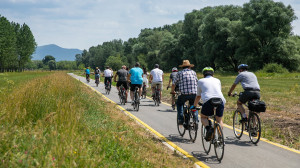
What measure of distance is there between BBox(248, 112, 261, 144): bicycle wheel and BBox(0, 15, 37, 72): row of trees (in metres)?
76.1

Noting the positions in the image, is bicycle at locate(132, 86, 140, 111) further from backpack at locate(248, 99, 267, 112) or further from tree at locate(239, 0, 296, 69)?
tree at locate(239, 0, 296, 69)

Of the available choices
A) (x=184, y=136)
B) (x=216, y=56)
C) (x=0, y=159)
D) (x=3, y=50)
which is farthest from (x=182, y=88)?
(x=3, y=50)

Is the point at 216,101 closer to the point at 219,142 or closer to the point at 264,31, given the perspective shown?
the point at 219,142

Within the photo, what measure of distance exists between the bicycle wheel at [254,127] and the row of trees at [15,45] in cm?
7610

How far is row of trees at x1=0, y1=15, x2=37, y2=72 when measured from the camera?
76.0m

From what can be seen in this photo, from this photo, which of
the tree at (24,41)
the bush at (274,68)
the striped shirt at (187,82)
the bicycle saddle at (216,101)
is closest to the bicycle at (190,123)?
the striped shirt at (187,82)

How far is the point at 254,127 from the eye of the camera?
721 centimetres

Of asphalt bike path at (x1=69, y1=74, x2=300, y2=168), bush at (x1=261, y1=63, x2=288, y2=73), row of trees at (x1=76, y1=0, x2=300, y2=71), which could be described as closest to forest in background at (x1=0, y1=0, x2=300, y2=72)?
row of trees at (x1=76, y1=0, x2=300, y2=71)

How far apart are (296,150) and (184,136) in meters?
2.80

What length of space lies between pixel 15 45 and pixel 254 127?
300 ft

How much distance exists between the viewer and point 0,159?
3.90m

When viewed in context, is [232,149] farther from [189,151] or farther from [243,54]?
[243,54]

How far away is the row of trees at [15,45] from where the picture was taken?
76.0 m

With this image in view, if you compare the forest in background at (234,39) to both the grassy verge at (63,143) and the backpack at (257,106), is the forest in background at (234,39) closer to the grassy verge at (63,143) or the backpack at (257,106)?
the backpack at (257,106)
